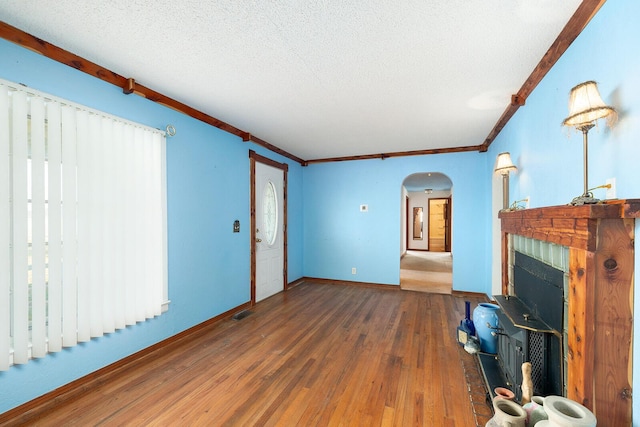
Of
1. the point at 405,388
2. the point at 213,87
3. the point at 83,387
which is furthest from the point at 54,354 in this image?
the point at 405,388

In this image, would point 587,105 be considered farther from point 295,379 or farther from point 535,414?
point 295,379

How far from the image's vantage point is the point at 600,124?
4.46ft

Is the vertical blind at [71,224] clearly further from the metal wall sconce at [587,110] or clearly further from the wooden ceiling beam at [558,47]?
the wooden ceiling beam at [558,47]

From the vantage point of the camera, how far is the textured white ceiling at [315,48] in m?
1.54

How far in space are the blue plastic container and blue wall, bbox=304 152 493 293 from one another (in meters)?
2.22

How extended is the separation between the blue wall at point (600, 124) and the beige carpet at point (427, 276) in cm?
304

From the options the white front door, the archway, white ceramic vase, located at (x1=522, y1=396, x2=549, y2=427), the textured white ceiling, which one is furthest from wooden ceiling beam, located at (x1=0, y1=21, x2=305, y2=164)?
the archway

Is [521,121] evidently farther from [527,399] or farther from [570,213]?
[527,399]

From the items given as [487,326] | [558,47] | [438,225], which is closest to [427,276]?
[487,326]

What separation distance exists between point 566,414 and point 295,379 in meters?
1.71

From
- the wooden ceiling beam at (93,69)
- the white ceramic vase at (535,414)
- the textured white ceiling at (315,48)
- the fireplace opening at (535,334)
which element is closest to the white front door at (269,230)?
the wooden ceiling beam at (93,69)

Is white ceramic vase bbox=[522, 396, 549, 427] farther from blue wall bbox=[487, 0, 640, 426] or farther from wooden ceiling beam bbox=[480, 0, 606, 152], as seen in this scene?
wooden ceiling beam bbox=[480, 0, 606, 152]

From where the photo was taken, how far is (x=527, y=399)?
152cm

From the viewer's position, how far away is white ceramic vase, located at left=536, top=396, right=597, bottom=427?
104 centimetres
